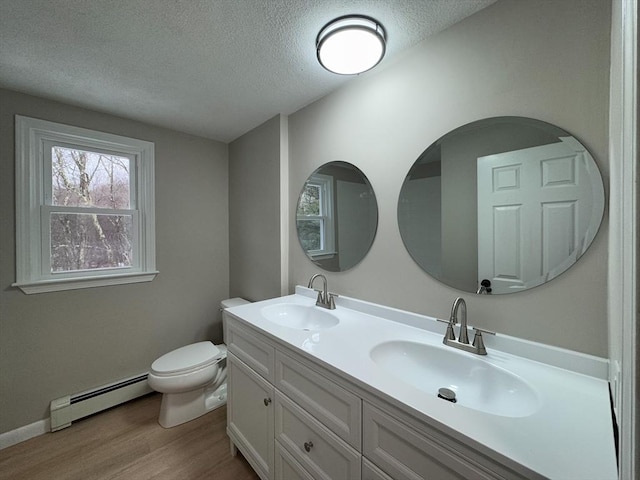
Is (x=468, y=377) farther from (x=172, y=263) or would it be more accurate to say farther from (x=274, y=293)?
(x=172, y=263)

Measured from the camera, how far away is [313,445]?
0.99 metres

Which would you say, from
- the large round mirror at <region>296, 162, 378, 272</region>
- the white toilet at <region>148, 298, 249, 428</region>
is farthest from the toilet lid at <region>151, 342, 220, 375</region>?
the large round mirror at <region>296, 162, 378, 272</region>

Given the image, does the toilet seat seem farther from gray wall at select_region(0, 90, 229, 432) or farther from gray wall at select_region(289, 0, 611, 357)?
gray wall at select_region(289, 0, 611, 357)

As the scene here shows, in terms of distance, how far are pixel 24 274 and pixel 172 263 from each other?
2.91 ft

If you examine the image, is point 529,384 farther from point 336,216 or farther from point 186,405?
point 186,405

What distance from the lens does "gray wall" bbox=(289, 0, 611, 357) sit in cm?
85

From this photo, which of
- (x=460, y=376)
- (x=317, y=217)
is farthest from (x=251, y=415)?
(x=317, y=217)

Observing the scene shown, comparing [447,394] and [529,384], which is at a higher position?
[529,384]

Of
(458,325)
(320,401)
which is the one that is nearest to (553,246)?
(458,325)

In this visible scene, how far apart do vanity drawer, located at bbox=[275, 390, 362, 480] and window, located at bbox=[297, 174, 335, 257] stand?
0.94 metres

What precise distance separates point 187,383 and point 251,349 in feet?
2.57

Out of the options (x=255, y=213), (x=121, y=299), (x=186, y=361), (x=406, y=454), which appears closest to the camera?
(x=406, y=454)

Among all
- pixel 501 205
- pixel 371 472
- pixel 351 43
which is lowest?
pixel 371 472

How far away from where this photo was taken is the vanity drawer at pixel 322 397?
84 centimetres
